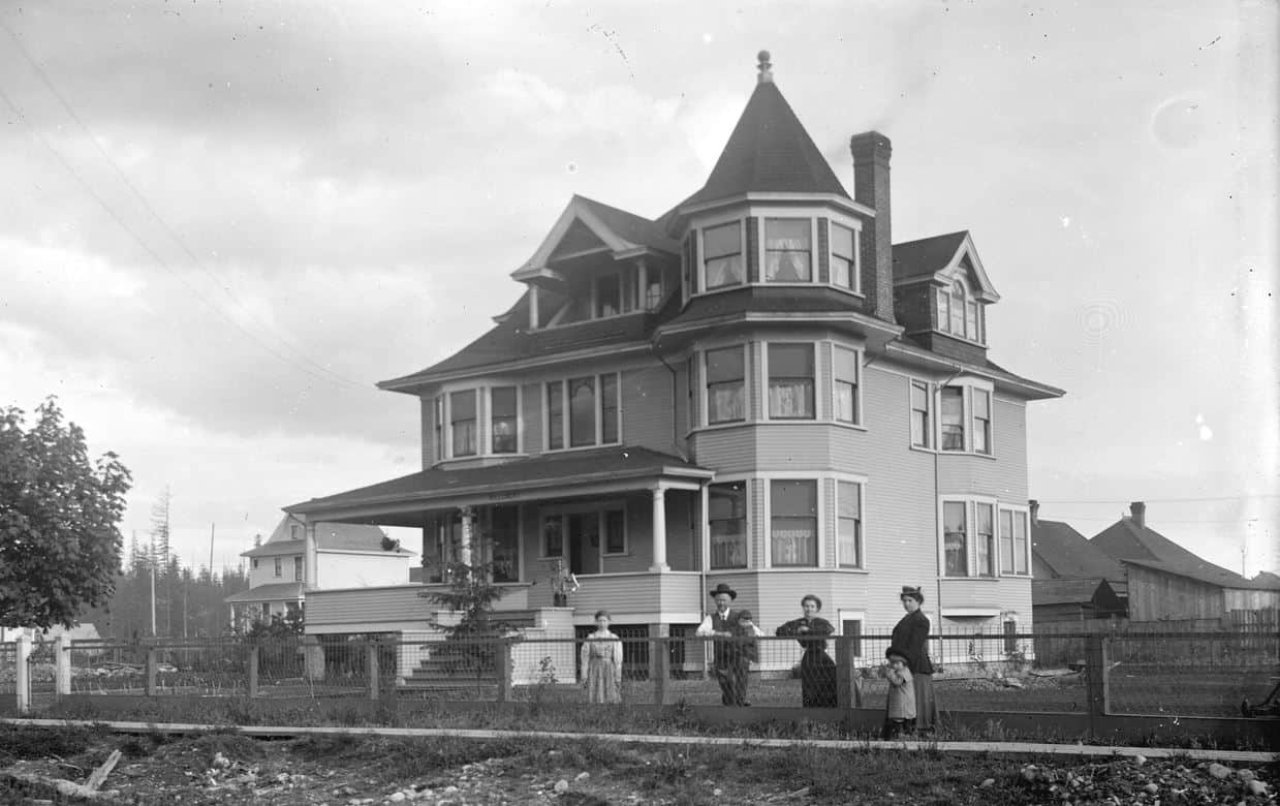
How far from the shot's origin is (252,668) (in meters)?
20.1

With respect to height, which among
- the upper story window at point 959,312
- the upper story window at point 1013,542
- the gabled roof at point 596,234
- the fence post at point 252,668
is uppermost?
the gabled roof at point 596,234

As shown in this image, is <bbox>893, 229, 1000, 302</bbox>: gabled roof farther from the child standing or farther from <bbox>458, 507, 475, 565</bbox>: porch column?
the child standing

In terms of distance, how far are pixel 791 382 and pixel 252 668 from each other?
42.8 ft

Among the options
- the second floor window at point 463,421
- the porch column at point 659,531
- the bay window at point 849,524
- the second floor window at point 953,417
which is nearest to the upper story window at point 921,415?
the second floor window at point 953,417

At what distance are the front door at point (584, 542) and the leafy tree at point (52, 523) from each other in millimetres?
9922

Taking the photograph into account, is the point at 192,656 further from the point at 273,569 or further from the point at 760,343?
the point at 273,569

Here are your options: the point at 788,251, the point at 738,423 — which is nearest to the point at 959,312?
the point at 788,251

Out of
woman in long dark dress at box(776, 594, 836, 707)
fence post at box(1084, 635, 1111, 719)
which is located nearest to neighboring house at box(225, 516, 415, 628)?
woman in long dark dress at box(776, 594, 836, 707)

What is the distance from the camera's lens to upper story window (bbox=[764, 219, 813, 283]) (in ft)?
97.3

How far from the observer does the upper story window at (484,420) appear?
112 feet

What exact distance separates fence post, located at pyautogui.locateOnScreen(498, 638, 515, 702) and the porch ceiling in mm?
10765

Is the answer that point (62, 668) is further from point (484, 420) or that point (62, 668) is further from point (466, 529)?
point (484, 420)

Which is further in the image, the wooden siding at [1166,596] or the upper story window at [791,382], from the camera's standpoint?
the wooden siding at [1166,596]

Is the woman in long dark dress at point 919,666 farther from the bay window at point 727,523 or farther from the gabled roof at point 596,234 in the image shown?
the gabled roof at point 596,234
